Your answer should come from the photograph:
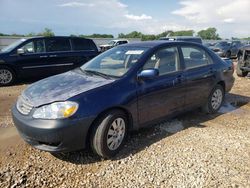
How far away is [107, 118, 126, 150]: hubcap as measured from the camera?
3578 mm

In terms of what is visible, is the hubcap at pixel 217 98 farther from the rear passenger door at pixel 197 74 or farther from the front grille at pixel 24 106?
the front grille at pixel 24 106

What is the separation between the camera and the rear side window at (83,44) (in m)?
9.85

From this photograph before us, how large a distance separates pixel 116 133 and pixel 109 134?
0.16 m

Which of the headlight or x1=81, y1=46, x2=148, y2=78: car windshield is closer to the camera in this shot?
the headlight

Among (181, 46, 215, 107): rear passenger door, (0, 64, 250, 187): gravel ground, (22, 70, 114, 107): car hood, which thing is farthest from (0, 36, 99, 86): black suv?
(181, 46, 215, 107): rear passenger door

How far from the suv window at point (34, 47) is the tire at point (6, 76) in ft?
2.78

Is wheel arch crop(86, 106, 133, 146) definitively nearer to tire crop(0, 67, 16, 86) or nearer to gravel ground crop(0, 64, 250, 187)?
gravel ground crop(0, 64, 250, 187)

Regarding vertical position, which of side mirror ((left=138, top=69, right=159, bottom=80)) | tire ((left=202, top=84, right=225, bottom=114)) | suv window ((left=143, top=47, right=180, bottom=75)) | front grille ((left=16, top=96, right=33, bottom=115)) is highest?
suv window ((left=143, top=47, right=180, bottom=75))

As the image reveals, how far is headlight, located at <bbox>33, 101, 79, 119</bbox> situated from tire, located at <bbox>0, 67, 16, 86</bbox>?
6008 mm

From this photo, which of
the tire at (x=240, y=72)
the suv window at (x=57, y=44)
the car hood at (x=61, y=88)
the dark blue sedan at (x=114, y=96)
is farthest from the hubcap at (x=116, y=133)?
the tire at (x=240, y=72)

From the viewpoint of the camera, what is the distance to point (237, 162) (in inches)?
141

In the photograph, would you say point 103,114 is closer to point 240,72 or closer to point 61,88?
point 61,88

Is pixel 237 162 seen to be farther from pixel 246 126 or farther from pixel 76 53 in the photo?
pixel 76 53

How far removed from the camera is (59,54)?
9.38m
